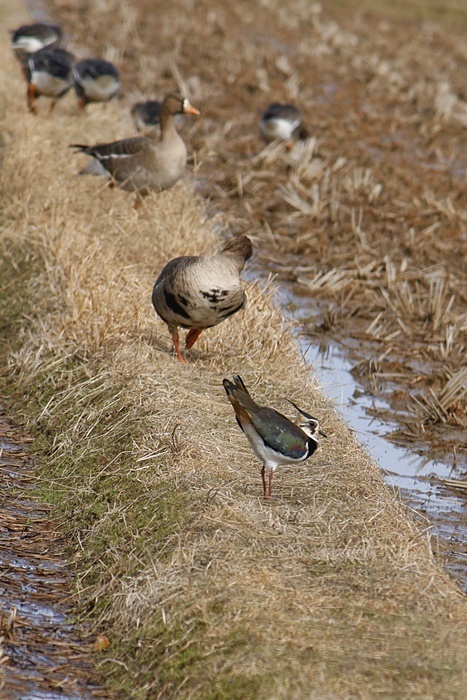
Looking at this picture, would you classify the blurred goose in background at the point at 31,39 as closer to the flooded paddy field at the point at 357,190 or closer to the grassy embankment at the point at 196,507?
the flooded paddy field at the point at 357,190

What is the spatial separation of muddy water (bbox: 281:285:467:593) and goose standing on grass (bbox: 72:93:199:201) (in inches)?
79.4

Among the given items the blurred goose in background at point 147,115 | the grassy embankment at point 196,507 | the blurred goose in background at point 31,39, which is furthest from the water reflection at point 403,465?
the blurred goose in background at point 31,39

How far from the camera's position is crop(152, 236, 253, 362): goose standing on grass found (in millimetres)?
6719

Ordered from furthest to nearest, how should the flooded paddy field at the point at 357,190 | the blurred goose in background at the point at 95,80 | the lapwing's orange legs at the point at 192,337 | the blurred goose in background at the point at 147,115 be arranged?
the blurred goose in background at the point at 95,80 → the blurred goose in background at the point at 147,115 → the flooded paddy field at the point at 357,190 → the lapwing's orange legs at the point at 192,337

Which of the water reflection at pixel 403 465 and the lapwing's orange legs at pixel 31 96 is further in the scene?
the lapwing's orange legs at pixel 31 96

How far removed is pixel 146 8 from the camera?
27375mm

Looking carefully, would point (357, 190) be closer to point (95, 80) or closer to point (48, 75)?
point (95, 80)

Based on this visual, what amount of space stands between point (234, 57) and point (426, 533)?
1667cm

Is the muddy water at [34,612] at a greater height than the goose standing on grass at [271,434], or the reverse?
the goose standing on grass at [271,434]

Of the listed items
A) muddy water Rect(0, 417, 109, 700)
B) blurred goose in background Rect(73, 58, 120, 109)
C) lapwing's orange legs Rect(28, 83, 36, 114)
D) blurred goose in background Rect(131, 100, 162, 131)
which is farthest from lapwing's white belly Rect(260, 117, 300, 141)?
muddy water Rect(0, 417, 109, 700)

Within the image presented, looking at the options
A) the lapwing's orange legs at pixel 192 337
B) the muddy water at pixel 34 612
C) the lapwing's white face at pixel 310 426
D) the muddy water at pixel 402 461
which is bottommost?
the muddy water at pixel 402 461

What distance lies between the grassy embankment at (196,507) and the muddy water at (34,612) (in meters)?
0.11

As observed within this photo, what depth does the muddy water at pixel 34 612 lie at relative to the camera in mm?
4523

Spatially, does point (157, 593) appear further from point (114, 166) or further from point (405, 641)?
point (114, 166)
